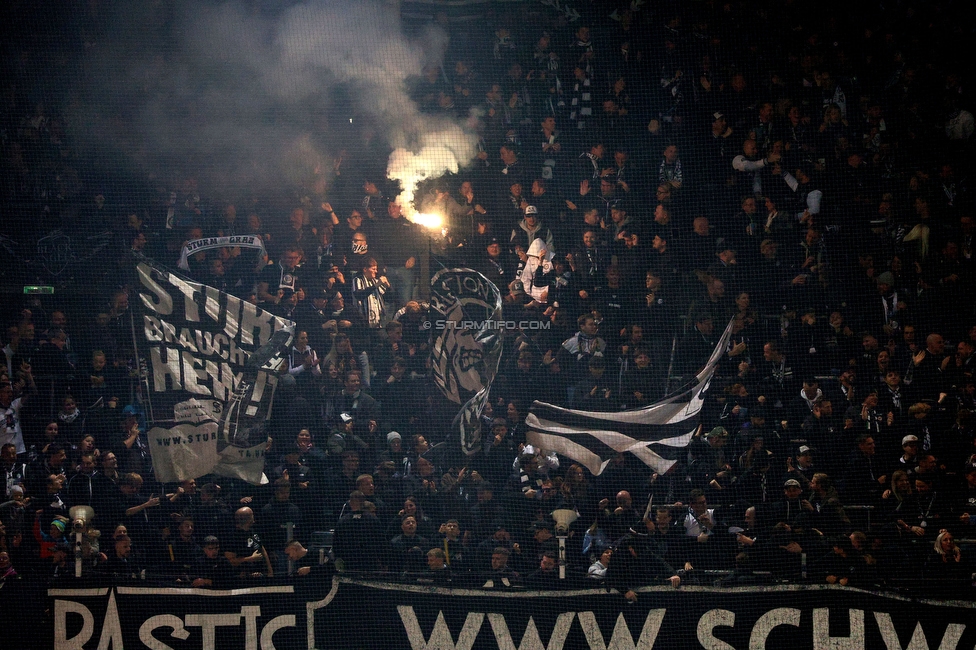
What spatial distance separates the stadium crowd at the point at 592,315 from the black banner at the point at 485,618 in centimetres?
13

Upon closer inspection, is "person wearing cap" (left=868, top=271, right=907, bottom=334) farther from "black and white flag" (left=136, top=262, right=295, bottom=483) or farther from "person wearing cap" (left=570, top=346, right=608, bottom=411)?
"black and white flag" (left=136, top=262, right=295, bottom=483)

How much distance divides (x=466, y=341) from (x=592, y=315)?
0.87 meters

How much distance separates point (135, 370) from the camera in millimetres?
5609

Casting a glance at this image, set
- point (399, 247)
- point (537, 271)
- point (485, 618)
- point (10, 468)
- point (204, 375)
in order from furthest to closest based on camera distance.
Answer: point (399, 247) → point (537, 271) → point (204, 375) → point (10, 468) → point (485, 618)

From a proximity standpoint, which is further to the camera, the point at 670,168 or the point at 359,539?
the point at 670,168

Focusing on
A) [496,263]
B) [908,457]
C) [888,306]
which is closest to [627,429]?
[496,263]

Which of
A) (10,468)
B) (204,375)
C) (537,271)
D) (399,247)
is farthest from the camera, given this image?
(399,247)

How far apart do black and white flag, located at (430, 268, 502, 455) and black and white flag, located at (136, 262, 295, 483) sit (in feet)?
3.42

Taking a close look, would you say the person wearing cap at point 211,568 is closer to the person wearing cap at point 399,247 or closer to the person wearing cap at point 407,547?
the person wearing cap at point 407,547

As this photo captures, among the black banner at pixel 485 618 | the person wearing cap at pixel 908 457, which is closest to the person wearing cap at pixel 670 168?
the person wearing cap at pixel 908 457

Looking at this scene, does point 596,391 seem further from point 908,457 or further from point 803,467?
point 908,457

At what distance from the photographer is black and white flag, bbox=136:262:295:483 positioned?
18.1 feet

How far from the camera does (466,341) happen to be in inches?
223

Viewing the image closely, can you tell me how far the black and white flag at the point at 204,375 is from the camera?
5.52m
